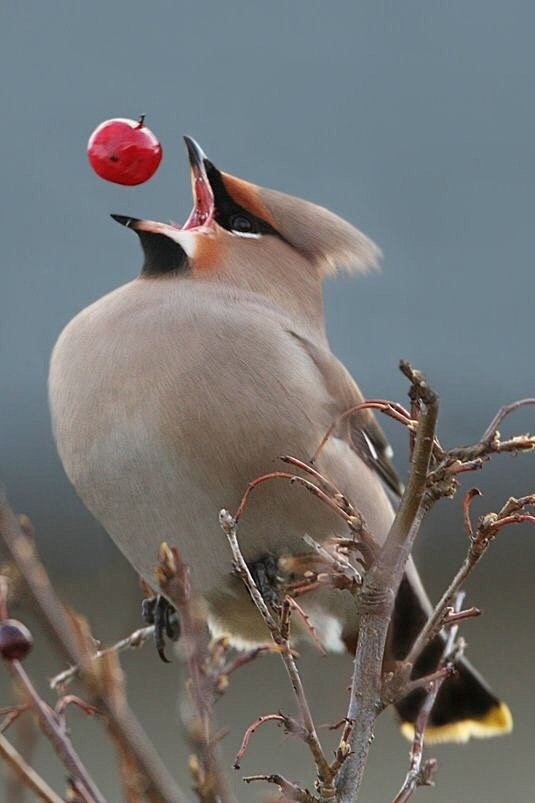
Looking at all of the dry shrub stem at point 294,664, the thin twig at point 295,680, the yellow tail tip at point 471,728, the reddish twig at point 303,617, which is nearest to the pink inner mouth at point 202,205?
the yellow tail tip at point 471,728

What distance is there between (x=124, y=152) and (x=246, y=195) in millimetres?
739

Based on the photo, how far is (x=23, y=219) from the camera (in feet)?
33.4

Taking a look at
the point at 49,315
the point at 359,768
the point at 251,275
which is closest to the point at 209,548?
the point at 251,275

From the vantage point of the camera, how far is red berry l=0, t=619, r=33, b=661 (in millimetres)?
1618

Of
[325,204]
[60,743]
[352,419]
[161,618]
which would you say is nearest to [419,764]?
[60,743]

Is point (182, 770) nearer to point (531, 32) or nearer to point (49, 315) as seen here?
point (49, 315)

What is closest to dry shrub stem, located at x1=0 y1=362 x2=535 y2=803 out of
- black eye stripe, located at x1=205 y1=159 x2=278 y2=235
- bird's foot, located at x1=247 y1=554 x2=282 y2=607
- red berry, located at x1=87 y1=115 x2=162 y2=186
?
bird's foot, located at x1=247 y1=554 x2=282 y2=607

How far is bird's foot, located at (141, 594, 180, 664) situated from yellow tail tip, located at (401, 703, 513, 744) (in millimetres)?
676

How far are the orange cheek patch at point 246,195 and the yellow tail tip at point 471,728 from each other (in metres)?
1.27

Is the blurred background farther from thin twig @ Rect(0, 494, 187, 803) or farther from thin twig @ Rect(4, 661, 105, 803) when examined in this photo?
thin twig @ Rect(0, 494, 187, 803)

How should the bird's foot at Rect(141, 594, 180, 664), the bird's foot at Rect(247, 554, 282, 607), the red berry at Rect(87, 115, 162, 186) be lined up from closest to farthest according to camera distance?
1. the red berry at Rect(87, 115, 162, 186)
2. the bird's foot at Rect(247, 554, 282, 607)
3. the bird's foot at Rect(141, 594, 180, 664)

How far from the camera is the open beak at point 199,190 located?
11.4 feet

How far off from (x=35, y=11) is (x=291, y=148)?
279 centimetres

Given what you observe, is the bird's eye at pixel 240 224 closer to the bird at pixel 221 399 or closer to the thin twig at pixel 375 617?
the bird at pixel 221 399
